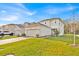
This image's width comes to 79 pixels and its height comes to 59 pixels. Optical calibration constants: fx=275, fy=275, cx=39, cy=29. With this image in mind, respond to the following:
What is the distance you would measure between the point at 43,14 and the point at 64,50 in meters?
0.38

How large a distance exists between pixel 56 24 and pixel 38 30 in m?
0.17

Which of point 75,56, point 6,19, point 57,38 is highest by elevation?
point 6,19

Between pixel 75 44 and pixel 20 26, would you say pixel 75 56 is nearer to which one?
pixel 75 44

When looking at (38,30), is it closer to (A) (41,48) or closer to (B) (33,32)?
(B) (33,32)

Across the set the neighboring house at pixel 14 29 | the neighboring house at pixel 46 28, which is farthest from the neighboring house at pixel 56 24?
the neighboring house at pixel 14 29

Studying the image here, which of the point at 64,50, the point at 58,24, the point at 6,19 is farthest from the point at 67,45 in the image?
the point at 6,19

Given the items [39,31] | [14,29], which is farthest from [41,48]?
[14,29]

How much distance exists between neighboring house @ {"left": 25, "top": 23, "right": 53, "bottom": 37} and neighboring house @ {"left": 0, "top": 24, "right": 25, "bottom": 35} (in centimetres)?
7

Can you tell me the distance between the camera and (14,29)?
2.53 meters

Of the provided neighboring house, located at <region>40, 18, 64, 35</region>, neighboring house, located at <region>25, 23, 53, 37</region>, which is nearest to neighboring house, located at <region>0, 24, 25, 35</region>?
neighboring house, located at <region>25, 23, 53, 37</region>

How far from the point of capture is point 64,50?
249cm

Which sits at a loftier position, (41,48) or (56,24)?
(56,24)

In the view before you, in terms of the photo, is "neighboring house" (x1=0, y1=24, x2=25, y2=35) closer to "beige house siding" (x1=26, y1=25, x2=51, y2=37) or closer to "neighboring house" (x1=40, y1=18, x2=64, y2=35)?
"beige house siding" (x1=26, y1=25, x2=51, y2=37)

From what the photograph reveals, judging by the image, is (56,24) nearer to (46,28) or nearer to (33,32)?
(46,28)
